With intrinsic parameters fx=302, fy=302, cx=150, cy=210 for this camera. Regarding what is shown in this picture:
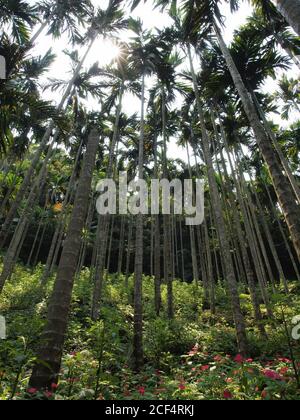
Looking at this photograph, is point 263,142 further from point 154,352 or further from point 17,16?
point 17,16

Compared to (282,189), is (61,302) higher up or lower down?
lower down

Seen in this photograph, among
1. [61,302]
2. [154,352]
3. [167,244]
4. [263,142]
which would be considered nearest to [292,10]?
[263,142]

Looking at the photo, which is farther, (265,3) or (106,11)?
(106,11)

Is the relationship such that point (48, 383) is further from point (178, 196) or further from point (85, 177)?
point (178, 196)

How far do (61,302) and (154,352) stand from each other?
15.8 feet

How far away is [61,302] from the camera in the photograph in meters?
4.43

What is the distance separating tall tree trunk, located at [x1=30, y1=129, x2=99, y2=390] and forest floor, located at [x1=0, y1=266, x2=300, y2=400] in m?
0.16

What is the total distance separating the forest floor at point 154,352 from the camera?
3.87m

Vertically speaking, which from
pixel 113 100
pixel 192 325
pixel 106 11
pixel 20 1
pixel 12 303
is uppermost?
pixel 106 11

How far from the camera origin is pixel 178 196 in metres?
25.9

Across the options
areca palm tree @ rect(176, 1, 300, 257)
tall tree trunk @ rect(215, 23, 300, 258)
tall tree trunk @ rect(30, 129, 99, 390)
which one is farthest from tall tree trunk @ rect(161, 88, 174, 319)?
tall tree trunk @ rect(30, 129, 99, 390)
